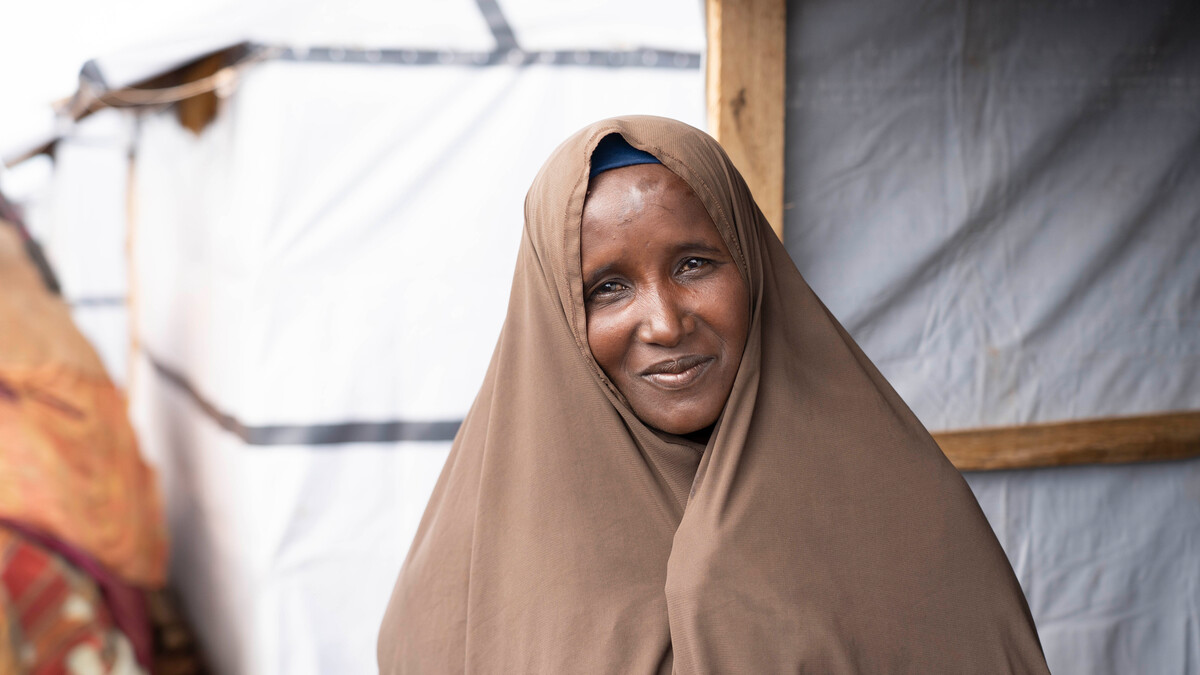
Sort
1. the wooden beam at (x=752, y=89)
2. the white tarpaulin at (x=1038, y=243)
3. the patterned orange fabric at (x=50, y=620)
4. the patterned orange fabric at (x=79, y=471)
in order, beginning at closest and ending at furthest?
the wooden beam at (x=752, y=89) < the white tarpaulin at (x=1038, y=243) < the patterned orange fabric at (x=50, y=620) < the patterned orange fabric at (x=79, y=471)

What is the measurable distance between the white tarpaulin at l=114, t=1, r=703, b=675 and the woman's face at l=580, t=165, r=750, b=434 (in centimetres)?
105

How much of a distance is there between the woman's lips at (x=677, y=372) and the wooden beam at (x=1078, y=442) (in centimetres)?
110

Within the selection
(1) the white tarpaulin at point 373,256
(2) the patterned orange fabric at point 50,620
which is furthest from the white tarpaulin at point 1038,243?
(2) the patterned orange fabric at point 50,620

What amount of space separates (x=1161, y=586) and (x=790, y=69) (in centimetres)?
157

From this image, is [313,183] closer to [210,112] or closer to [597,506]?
[210,112]

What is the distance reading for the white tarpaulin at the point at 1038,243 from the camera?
1.75 meters

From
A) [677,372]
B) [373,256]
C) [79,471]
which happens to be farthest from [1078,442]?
[79,471]

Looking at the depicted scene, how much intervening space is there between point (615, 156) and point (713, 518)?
0.43m

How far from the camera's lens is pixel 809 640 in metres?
0.83

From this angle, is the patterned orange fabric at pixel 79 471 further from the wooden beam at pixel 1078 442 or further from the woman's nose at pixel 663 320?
the wooden beam at pixel 1078 442

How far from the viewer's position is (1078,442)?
1.86 m

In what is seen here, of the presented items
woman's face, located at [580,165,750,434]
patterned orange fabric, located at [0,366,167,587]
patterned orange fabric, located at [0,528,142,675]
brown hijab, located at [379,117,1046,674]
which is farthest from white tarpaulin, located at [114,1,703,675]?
woman's face, located at [580,165,750,434]

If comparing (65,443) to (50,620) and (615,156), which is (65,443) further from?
(615,156)

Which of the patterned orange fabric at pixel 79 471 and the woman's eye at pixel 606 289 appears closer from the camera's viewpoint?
the woman's eye at pixel 606 289
